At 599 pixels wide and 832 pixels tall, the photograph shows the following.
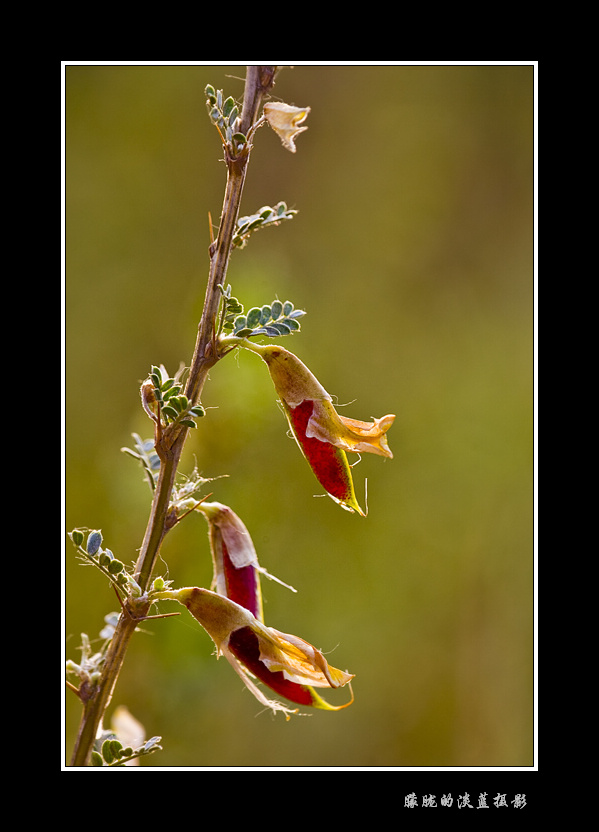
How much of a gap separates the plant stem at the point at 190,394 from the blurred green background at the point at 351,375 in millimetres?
1253

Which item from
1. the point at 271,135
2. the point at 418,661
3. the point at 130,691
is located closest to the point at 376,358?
the point at 271,135

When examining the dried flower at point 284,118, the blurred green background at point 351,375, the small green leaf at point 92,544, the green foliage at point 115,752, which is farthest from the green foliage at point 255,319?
the blurred green background at point 351,375

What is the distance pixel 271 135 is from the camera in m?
2.81

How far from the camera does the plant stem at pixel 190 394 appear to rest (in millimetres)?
981

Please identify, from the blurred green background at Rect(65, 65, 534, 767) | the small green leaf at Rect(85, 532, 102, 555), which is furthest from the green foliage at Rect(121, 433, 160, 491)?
the blurred green background at Rect(65, 65, 534, 767)

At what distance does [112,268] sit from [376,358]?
3.48 feet

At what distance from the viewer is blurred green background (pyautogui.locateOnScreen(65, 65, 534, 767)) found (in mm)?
2461

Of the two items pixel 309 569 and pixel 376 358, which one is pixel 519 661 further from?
pixel 376 358

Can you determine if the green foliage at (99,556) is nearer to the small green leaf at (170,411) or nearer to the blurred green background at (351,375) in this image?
the small green leaf at (170,411)

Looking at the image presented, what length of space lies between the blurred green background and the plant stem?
4.11 feet

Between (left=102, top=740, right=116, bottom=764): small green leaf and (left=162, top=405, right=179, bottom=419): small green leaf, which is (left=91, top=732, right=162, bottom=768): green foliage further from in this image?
(left=162, top=405, right=179, bottom=419): small green leaf

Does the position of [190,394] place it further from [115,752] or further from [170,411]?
[115,752]

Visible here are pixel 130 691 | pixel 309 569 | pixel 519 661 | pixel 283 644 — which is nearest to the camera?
pixel 283 644

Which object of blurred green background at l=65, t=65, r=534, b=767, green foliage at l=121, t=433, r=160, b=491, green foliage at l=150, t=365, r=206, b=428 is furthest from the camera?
blurred green background at l=65, t=65, r=534, b=767
